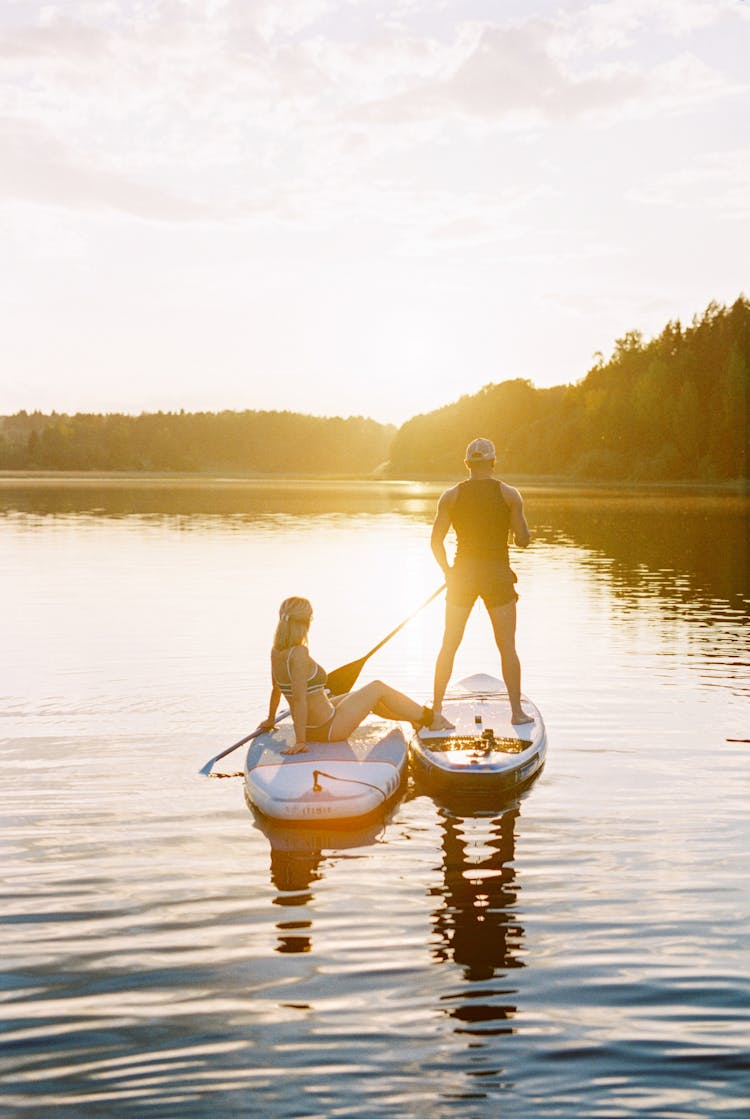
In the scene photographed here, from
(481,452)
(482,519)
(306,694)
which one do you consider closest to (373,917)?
(306,694)

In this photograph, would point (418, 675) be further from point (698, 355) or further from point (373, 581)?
point (698, 355)

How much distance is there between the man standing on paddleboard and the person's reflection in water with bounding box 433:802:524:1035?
1.79m

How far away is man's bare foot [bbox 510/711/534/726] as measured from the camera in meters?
10.8

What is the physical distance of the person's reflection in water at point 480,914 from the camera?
5.79 meters

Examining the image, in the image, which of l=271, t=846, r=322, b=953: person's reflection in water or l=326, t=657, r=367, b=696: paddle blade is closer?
l=271, t=846, r=322, b=953: person's reflection in water

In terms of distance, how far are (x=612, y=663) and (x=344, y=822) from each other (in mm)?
8569

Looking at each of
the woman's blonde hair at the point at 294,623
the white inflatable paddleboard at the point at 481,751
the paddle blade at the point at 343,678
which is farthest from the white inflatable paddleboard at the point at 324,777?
the paddle blade at the point at 343,678

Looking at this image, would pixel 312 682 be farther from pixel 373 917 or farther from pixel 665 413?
pixel 665 413

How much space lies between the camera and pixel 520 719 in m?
10.8

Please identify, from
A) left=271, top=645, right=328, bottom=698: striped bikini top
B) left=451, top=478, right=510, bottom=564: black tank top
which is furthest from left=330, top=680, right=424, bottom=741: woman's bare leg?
left=451, top=478, right=510, bottom=564: black tank top

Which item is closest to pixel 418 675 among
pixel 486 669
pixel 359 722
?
pixel 486 669

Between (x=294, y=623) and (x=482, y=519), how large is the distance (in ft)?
7.03

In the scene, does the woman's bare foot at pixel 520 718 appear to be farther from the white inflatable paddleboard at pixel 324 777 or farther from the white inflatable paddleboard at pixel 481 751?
Answer: the white inflatable paddleboard at pixel 324 777

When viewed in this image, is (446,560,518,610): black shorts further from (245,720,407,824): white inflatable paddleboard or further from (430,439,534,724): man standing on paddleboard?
(245,720,407,824): white inflatable paddleboard
